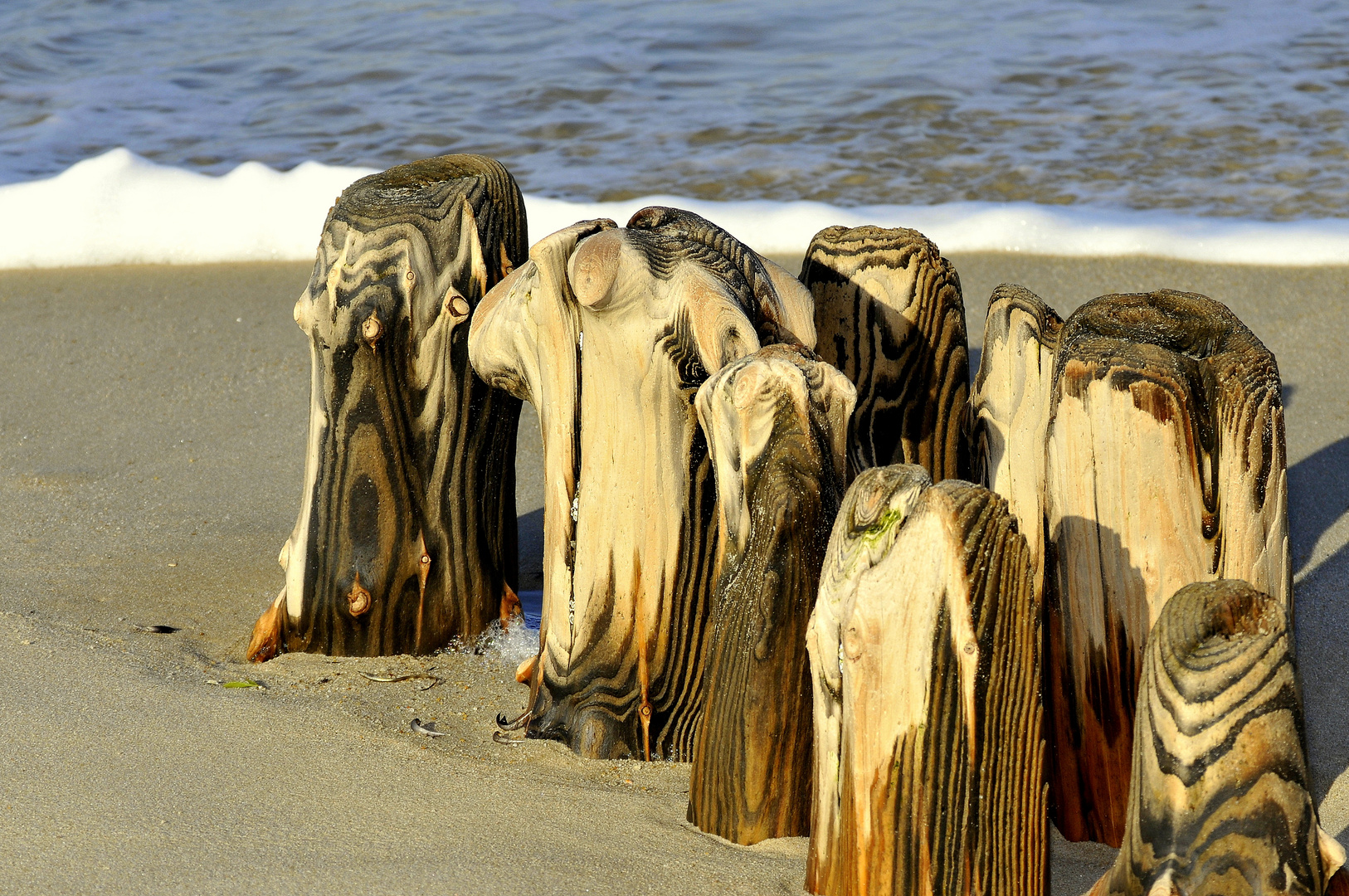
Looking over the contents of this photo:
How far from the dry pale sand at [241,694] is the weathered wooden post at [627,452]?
14cm

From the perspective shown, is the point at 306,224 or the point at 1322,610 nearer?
the point at 1322,610

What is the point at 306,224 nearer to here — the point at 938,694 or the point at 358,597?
the point at 358,597

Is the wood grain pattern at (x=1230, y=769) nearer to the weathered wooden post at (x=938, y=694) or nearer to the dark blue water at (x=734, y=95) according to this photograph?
the weathered wooden post at (x=938, y=694)

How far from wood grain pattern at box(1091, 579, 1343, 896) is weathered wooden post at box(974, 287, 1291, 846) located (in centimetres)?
43

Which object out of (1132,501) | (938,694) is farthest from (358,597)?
(1132,501)

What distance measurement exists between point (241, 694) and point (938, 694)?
4.96 feet

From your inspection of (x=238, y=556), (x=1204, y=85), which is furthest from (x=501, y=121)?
(x=238, y=556)

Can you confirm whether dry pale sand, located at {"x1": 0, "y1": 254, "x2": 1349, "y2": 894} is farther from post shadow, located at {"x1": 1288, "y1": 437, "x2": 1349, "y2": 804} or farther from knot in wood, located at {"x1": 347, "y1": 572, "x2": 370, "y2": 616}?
knot in wood, located at {"x1": 347, "y1": 572, "x2": 370, "y2": 616}

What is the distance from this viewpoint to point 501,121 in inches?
324

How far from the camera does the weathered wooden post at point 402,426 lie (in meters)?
2.75

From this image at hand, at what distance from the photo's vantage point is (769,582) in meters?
2.04

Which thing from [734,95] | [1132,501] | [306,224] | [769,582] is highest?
[734,95]

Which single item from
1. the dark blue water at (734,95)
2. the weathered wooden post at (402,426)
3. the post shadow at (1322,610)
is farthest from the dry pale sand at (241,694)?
the dark blue water at (734,95)

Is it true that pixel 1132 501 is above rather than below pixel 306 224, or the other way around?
above
